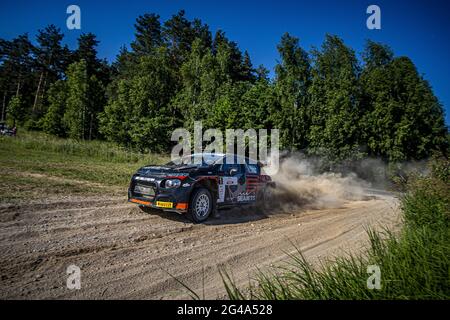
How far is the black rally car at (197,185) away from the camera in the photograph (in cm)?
623

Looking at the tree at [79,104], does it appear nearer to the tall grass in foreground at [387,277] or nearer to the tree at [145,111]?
the tree at [145,111]

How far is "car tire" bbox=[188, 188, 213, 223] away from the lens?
254 inches

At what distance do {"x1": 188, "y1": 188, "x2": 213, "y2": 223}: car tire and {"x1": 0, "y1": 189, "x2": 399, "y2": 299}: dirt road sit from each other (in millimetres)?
257

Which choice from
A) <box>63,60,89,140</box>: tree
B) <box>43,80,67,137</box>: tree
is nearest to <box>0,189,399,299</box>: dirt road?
<box>63,60,89,140</box>: tree

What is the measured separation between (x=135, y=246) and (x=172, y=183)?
1783 millimetres

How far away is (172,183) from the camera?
20.5 ft

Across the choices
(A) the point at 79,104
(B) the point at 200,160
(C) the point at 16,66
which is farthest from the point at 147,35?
(B) the point at 200,160

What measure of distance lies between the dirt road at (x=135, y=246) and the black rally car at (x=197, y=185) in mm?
461

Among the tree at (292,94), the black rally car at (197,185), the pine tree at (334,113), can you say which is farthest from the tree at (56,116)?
the black rally car at (197,185)

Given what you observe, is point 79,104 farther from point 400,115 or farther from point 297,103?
point 400,115

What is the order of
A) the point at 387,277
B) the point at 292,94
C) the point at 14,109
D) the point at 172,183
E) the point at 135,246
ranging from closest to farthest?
1. the point at 387,277
2. the point at 135,246
3. the point at 172,183
4. the point at 292,94
5. the point at 14,109

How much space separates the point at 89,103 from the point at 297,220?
4065 cm

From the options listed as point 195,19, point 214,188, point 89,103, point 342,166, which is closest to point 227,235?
point 214,188
